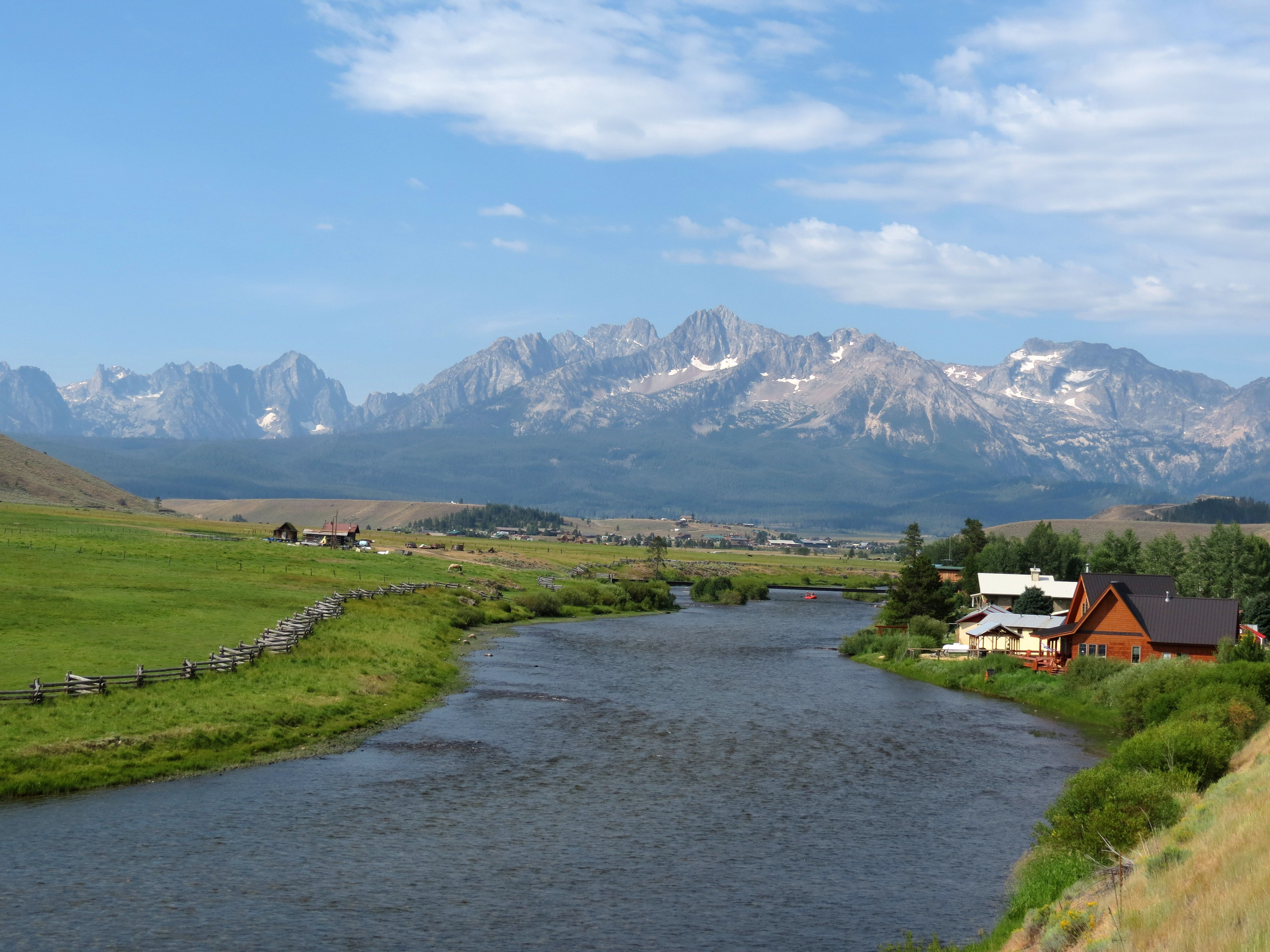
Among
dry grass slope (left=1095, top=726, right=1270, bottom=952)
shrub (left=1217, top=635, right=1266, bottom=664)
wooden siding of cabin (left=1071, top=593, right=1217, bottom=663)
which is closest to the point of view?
dry grass slope (left=1095, top=726, right=1270, bottom=952)

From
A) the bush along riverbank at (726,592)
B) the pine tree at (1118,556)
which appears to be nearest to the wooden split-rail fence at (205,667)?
the bush along riverbank at (726,592)

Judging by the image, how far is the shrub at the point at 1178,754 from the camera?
43.1 m

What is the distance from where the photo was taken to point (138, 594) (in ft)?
277

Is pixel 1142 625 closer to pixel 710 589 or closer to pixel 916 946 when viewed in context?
pixel 916 946

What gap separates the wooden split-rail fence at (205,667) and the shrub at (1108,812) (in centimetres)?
4011

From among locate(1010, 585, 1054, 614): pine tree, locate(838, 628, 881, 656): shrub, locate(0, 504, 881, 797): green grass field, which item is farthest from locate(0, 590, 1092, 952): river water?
locate(1010, 585, 1054, 614): pine tree

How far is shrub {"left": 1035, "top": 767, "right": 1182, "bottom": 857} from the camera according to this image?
32.1 m

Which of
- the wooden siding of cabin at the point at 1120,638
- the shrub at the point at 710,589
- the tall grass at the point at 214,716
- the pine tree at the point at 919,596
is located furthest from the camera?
the shrub at the point at 710,589

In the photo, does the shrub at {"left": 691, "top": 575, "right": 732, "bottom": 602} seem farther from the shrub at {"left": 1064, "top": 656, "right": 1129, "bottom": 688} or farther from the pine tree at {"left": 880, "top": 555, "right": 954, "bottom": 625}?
the shrub at {"left": 1064, "top": 656, "right": 1129, "bottom": 688}

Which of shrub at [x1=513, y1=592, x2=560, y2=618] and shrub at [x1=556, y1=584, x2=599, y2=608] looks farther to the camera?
shrub at [x1=556, y1=584, x2=599, y2=608]

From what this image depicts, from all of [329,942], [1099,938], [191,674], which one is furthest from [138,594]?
[1099,938]

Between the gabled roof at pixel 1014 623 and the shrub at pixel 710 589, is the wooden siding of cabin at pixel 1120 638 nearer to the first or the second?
the gabled roof at pixel 1014 623

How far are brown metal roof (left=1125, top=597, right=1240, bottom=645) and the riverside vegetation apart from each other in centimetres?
5276

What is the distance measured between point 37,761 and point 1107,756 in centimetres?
5083
